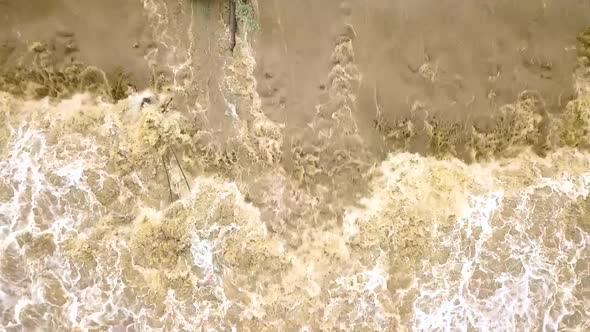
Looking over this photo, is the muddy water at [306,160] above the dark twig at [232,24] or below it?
below

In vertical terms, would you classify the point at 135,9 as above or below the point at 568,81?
above

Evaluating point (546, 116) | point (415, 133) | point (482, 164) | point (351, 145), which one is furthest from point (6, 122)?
point (546, 116)

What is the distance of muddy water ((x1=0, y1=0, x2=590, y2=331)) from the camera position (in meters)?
9.12

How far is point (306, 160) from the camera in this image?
9.39m

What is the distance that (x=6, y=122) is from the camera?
918 cm

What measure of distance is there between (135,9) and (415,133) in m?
5.50

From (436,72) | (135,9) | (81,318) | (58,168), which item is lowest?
(81,318)

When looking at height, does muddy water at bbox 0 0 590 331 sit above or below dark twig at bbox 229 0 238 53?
below

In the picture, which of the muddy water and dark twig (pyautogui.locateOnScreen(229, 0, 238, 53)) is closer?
the muddy water

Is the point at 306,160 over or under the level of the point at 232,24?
under

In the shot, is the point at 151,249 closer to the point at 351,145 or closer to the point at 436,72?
the point at 351,145

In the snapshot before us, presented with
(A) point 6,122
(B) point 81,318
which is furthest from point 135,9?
(B) point 81,318

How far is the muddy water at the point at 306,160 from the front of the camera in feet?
29.9

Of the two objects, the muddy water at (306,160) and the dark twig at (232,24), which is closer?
the muddy water at (306,160)
